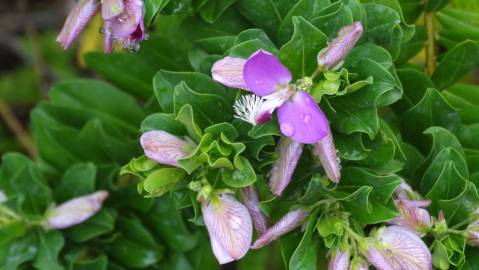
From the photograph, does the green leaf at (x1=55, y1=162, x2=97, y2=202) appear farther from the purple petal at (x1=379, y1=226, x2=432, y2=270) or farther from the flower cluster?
the purple petal at (x1=379, y1=226, x2=432, y2=270)

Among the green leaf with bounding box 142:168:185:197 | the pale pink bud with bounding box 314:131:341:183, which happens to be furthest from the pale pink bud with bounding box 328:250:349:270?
the green leaf with bounding box 142:168:185:197

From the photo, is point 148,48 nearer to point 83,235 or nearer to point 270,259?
point 83,235

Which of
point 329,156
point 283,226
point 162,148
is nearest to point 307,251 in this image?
point 283,226

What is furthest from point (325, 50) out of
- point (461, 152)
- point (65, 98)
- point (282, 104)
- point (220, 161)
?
point (65, 98)

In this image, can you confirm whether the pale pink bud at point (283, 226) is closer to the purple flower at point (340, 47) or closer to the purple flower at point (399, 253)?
the purple flower at point (399, 253)

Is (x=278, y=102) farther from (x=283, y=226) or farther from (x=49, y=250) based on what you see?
(x=49, y=250)
